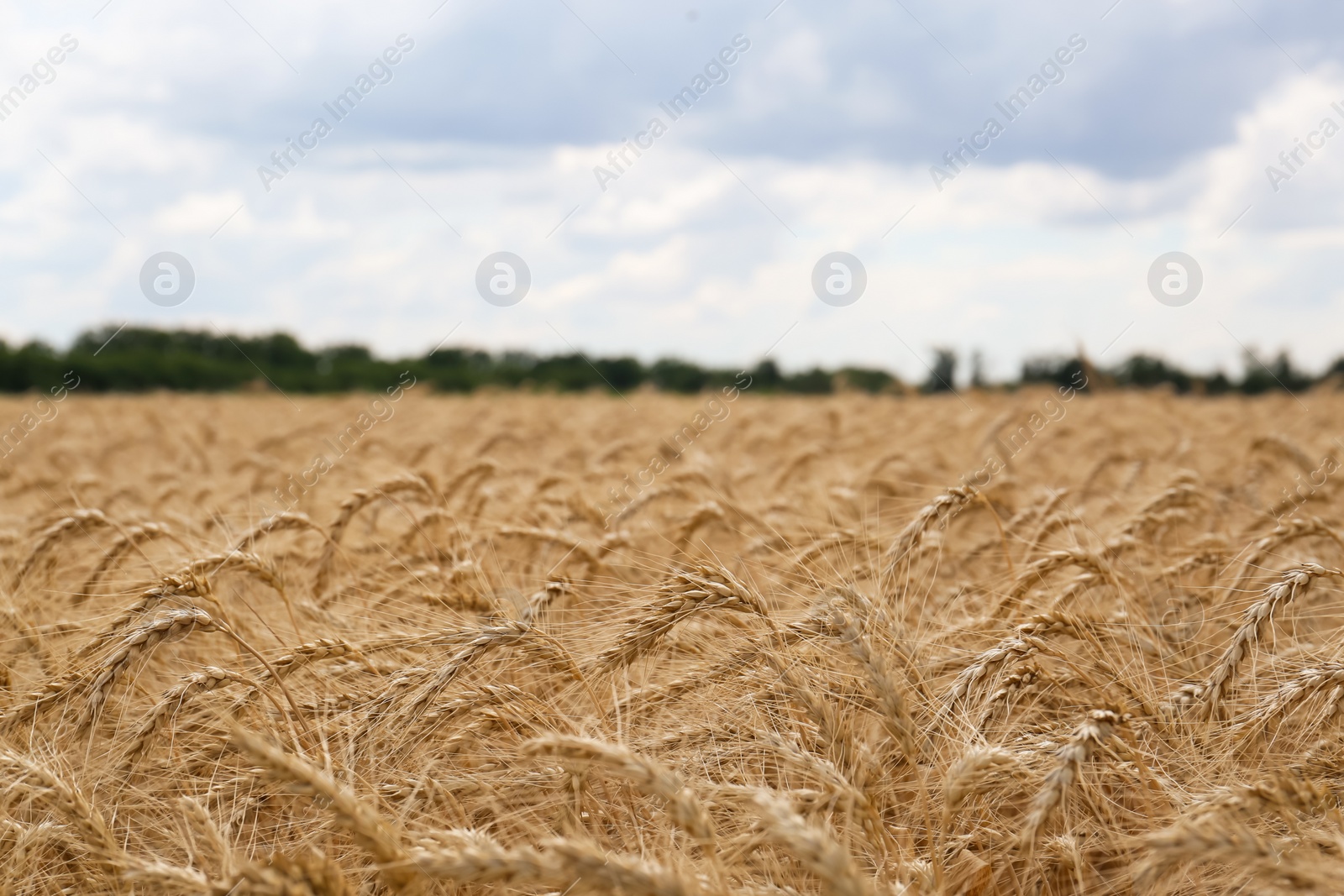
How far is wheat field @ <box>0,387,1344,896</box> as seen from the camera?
173 cm

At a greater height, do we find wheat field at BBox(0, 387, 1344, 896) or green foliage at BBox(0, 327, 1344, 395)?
green foliage at BBox(0, 327, 1344, 395)

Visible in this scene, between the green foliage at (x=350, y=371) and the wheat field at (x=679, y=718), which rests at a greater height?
the green foliage at (x=350, y=371)

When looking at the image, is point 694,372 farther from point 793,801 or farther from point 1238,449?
point 793,801

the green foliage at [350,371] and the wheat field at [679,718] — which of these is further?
the green foliage at [350,371]

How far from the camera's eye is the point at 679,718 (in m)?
2.36

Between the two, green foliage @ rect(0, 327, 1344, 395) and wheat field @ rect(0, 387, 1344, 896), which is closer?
wheat field @ rect(0, 387, 1344, 896)

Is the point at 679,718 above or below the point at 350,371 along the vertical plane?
below

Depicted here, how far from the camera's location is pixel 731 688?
2.34 m

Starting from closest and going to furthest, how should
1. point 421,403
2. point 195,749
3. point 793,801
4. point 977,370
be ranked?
1. point 793,801
2. point 195,749
3. point 421,403
4. point 977,370

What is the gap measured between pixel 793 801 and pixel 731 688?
43 cm

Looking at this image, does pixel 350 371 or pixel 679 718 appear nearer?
pixel 679 718

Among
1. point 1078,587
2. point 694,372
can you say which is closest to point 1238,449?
point 1078,587

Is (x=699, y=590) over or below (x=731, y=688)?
over

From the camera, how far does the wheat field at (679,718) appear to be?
1731mm
